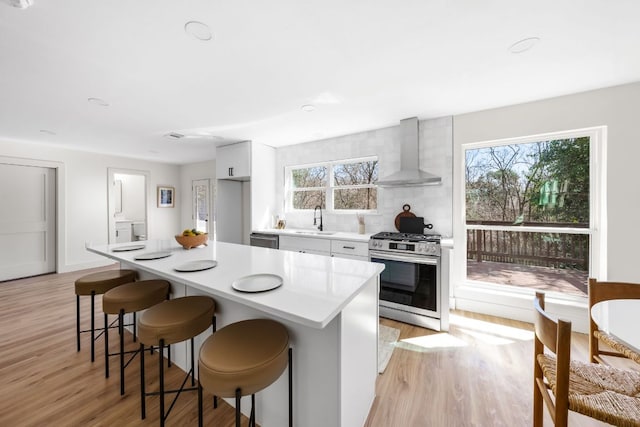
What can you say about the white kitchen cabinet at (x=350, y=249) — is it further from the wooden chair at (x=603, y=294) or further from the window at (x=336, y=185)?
the wooden chair at (x=603, y=294)

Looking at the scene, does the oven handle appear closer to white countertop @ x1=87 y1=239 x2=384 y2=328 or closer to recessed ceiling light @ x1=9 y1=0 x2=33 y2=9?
white countertop @ x1=87 y1=239 x2=384 y2=328

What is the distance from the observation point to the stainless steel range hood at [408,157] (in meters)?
2.94

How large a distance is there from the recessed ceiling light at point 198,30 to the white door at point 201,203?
4698mm

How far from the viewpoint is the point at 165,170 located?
6.09 m

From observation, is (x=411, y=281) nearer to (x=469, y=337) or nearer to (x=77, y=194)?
(x=469, y=337)

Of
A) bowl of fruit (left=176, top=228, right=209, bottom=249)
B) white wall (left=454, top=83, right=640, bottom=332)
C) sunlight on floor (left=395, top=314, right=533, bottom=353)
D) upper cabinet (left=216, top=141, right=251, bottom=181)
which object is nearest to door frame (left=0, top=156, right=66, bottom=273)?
upper cabinet (left=216, top=141, right=251, bottom=181)

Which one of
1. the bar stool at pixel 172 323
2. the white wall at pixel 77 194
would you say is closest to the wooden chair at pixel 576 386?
the bar stool at pixel 172 323

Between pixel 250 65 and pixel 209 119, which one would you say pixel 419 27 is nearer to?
pixel 250 65

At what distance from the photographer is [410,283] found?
260 cm

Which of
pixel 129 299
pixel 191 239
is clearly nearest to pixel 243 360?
pixel 129 299

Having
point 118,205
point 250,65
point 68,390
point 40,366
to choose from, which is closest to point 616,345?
point 250,65

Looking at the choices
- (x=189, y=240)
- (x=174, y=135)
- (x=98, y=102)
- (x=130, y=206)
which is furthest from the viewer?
(x=130, y=206)

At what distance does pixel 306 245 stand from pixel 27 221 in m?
5.04

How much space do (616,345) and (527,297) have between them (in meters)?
1.45
